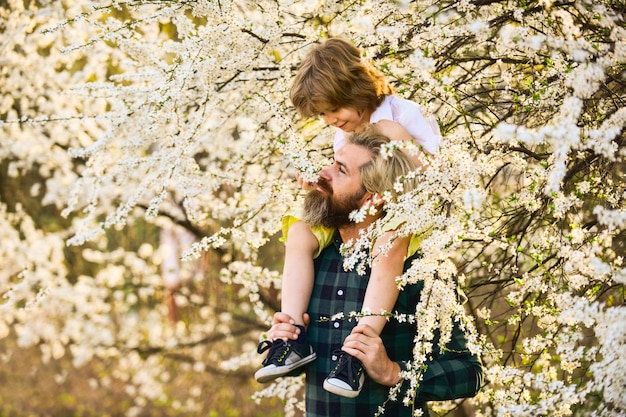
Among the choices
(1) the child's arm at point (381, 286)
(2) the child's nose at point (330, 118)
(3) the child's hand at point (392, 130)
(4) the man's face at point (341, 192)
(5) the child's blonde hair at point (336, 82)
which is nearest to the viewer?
(1) the child's arm at point (381, 286)

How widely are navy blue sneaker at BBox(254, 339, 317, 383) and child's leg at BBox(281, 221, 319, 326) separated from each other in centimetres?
10

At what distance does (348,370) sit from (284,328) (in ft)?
0.87

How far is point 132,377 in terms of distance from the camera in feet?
22.7

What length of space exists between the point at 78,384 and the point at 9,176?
2331 mm

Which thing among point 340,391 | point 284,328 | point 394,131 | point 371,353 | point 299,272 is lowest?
point 340,391

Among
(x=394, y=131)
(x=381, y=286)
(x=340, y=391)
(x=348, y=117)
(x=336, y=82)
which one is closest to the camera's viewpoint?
(x=340, y=391)

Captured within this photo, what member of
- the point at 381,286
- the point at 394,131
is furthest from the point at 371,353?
the point at 394,131

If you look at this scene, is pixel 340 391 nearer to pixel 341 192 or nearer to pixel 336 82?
pixel 341 192

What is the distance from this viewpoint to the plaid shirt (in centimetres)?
204

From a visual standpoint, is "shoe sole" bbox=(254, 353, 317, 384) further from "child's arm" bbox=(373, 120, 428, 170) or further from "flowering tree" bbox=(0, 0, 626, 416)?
"child's arm" bbox=(373, 120, 428, 170)

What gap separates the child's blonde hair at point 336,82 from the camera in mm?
2586

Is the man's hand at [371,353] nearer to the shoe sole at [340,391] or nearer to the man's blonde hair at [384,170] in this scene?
the shoe sole at [340,391]

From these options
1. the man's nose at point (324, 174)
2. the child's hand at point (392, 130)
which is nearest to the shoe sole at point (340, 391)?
the man's nose at point (324, 174)

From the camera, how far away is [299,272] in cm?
216
